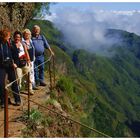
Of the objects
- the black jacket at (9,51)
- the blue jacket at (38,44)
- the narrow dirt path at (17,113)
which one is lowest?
the narrow dirt path at (17,113)

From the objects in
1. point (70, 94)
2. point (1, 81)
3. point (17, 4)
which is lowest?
point (70, 94)

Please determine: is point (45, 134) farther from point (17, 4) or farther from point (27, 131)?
point (17, 4)

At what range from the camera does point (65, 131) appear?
13883 mm

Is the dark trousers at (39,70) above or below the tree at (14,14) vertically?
below

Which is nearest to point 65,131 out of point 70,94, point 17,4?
point 70,94

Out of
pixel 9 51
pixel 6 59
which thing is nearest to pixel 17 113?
pixel 6 59

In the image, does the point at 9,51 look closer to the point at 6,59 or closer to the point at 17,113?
the point at 6,59

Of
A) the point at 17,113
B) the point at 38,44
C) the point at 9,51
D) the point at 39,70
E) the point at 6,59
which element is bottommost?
the point at 17,113

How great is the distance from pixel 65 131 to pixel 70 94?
14.5ft

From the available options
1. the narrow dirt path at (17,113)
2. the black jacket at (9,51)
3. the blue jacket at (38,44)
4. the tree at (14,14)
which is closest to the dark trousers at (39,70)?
the blue jacket at (38,44)

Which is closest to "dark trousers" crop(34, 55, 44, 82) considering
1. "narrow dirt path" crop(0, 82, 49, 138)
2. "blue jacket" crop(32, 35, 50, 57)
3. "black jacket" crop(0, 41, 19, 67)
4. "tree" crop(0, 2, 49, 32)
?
"blue jacket" crop(32, 35, 50, 57)

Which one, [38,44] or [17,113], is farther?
[38,44]

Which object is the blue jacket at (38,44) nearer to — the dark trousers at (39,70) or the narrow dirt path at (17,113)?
the dark trousers at (39,70)

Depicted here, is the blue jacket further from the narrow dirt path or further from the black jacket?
the black jacket
